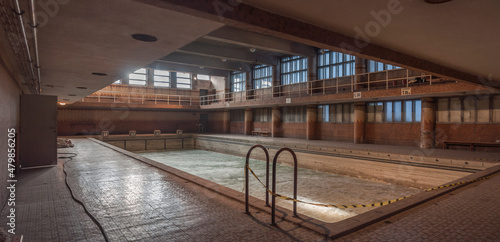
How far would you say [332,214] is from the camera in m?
6.93

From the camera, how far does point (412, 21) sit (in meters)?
3.39

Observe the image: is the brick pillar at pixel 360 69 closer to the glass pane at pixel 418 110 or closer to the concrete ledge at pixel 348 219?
the glass pane at pixel 418 110

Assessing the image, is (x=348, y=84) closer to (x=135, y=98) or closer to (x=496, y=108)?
(x=496, y=108)

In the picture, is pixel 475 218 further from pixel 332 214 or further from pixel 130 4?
pixel 130 4

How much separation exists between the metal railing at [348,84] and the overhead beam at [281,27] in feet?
24.0

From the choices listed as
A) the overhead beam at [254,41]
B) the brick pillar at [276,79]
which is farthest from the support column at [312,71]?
the brick pillar at [276,79]

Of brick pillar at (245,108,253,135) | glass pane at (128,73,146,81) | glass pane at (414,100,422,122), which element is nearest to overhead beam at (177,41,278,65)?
brick pillar at (245,108,253,135)

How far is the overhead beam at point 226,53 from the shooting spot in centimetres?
1717

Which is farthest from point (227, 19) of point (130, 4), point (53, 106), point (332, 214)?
point (53, 106)

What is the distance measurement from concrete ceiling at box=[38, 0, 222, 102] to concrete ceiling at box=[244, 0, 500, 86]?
0.98 meters

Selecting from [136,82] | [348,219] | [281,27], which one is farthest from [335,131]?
[136,82]

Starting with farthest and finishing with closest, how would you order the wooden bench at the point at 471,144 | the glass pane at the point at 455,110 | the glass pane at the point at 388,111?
the glass pane at the point at 388,111 < the glass pane at the point at 455,110 < the wooden bench at the point at 471,144

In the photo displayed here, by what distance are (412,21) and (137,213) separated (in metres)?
4.68

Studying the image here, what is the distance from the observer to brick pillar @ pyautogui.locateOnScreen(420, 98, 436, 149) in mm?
11938
